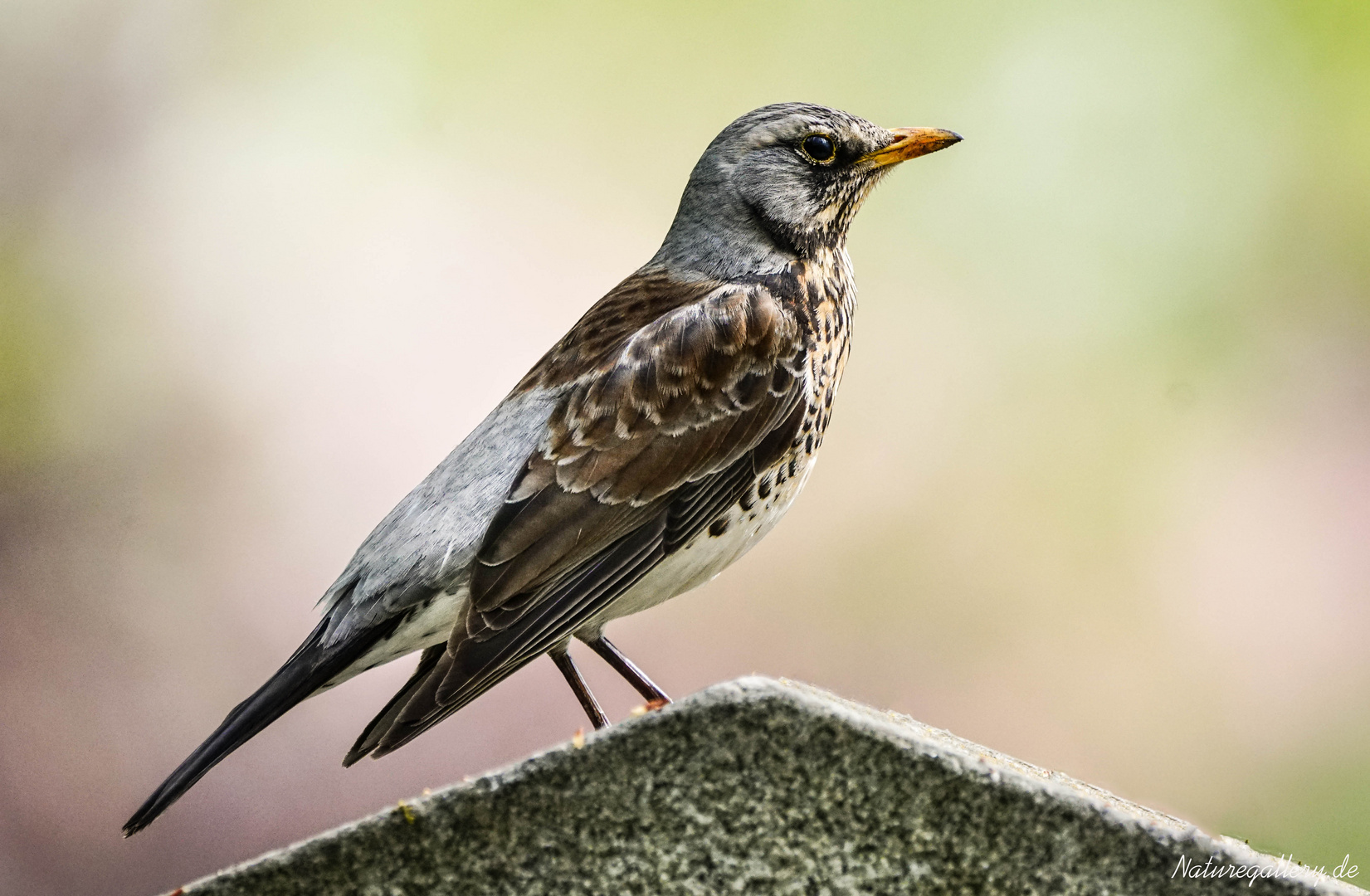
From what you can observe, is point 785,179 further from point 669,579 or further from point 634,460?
point 669,579

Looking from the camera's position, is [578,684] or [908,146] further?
[908,146]

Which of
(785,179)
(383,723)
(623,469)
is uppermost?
(785,179)

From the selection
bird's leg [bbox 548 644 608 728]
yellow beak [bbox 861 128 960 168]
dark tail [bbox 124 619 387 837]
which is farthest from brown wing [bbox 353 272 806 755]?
yellow beak [bbox 861 128 960 168]

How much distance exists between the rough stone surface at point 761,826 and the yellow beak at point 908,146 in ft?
4.87

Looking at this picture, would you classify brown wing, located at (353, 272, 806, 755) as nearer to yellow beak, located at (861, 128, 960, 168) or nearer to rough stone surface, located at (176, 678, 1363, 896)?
yellow beak, located at (861, 128, 960, 168)

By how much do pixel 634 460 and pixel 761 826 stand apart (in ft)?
3.37

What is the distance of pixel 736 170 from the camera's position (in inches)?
97.6

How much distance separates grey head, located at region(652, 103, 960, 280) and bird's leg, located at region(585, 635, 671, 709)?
74 cm

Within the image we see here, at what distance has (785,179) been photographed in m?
2.46

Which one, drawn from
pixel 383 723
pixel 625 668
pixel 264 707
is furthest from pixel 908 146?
pixel 264 707

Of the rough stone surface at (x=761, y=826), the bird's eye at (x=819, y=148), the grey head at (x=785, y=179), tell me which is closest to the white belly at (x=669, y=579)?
the grey head at (x=785, y=179)

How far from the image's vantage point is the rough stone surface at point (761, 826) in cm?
113

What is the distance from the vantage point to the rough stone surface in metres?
1.13

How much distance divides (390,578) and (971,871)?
1152mm
